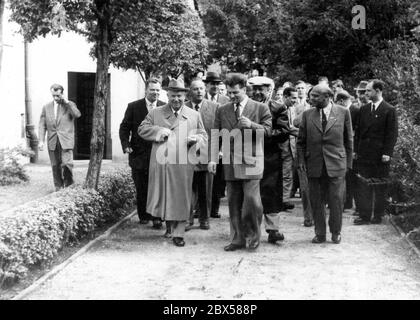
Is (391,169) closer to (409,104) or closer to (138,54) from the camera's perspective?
(409,104)

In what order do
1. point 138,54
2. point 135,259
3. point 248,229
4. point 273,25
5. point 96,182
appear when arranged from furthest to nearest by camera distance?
point 273,25 < point 138,54 < point 96,182 < point 248,229 < point 135,259

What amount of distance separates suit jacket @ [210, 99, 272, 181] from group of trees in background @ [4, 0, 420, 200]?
220 centimetres

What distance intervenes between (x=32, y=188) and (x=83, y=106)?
6.39 metres

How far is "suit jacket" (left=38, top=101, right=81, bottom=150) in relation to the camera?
11992mm

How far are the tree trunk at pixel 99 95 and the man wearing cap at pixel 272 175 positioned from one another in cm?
230

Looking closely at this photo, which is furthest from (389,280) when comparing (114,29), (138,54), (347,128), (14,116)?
(14,116)

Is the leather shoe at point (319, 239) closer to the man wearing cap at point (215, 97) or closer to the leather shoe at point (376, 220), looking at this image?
the leather shoe at point (376, 220)

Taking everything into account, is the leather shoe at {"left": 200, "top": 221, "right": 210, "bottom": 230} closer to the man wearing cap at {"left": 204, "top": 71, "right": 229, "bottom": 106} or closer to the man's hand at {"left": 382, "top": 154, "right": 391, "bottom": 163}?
the man wearing cap at {"left": 204, "top": 71, "right": 229, "bottom": 106}

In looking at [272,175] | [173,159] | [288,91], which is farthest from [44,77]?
[272,175]

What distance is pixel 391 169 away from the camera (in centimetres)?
1055

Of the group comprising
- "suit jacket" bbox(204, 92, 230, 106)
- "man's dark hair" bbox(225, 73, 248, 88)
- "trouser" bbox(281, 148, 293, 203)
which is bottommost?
"trouser" bbox(281, 148, 293, 203)

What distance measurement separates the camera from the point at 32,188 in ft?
44.6

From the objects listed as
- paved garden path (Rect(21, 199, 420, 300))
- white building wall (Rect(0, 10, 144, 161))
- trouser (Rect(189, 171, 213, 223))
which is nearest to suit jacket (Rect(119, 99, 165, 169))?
trouser (Rect(189, 171, 213, 223))

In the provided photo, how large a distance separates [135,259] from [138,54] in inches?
369
